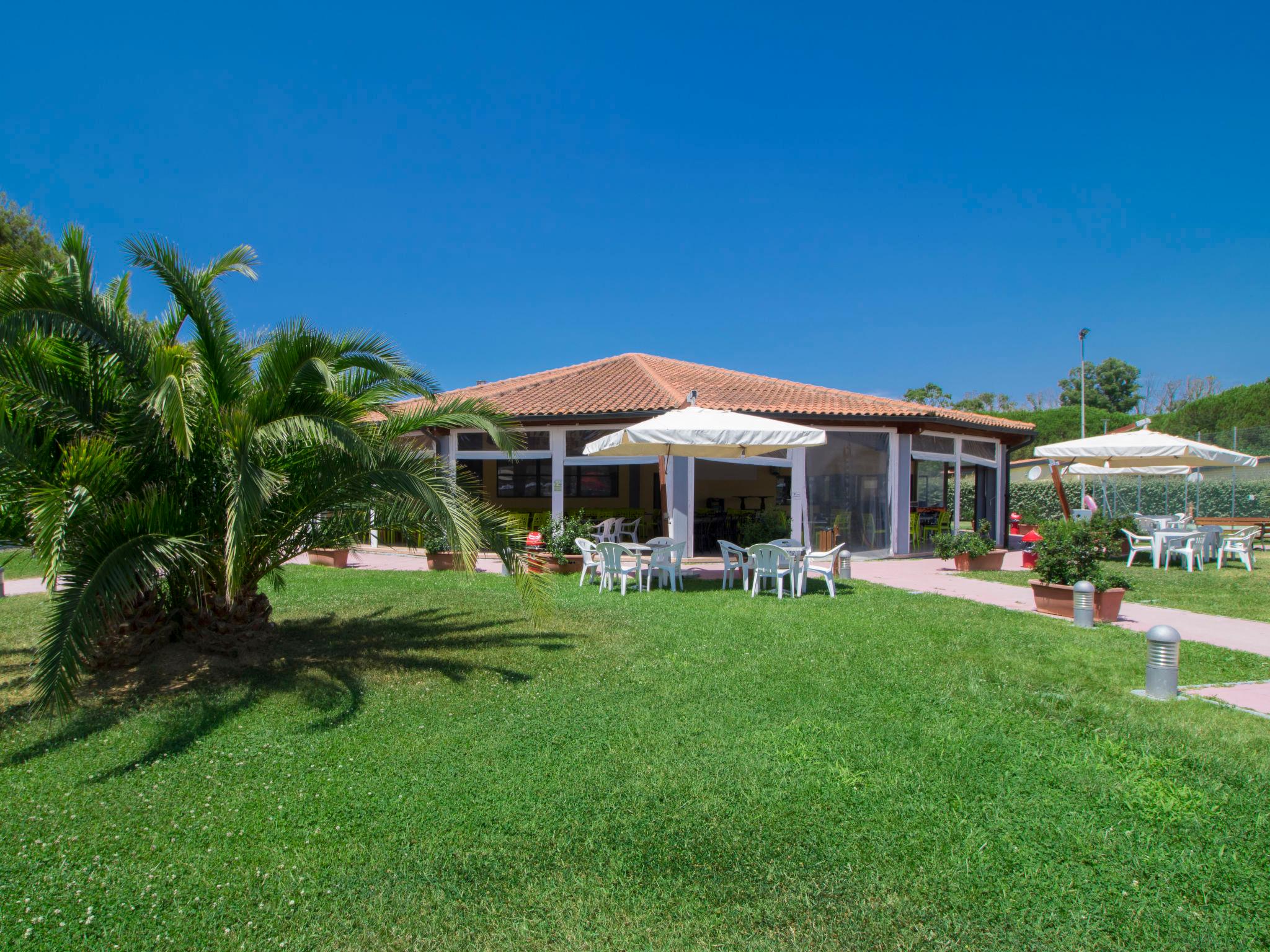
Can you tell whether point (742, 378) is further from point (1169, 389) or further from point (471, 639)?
point (1169, 389)

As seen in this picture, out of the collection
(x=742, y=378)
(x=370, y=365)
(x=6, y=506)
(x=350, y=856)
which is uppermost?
(x=742, y=378)

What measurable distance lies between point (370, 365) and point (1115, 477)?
27147 mm

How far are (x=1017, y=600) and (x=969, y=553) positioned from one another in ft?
11.9

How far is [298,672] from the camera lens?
616 cm

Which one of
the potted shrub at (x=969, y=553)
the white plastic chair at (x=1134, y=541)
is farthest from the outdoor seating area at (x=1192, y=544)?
the potted shrub at (x=969, y=553)

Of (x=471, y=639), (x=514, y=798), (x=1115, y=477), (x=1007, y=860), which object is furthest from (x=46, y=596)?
(x=1115, y=477)

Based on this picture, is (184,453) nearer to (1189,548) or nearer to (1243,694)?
(1243,694)

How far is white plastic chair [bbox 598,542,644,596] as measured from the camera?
10297 mm

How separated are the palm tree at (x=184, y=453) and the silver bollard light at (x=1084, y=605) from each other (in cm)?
576

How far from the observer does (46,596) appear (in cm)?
1053

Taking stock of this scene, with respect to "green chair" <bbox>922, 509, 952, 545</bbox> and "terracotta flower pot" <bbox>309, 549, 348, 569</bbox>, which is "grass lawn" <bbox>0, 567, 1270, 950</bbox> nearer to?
"terracotta flower pot" <bbox>309, 549, 348, 569</bbox>

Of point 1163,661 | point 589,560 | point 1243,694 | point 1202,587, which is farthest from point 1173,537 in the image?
point 589,560

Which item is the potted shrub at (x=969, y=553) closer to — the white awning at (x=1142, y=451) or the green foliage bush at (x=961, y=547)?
the green foliage bush at (x=961, y=547)

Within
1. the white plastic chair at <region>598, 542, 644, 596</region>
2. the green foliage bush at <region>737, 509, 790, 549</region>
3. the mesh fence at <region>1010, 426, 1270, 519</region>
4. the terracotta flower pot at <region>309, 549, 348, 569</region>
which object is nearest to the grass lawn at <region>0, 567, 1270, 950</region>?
the white plastic chair at <region>598, 542, 644, 596</region>
